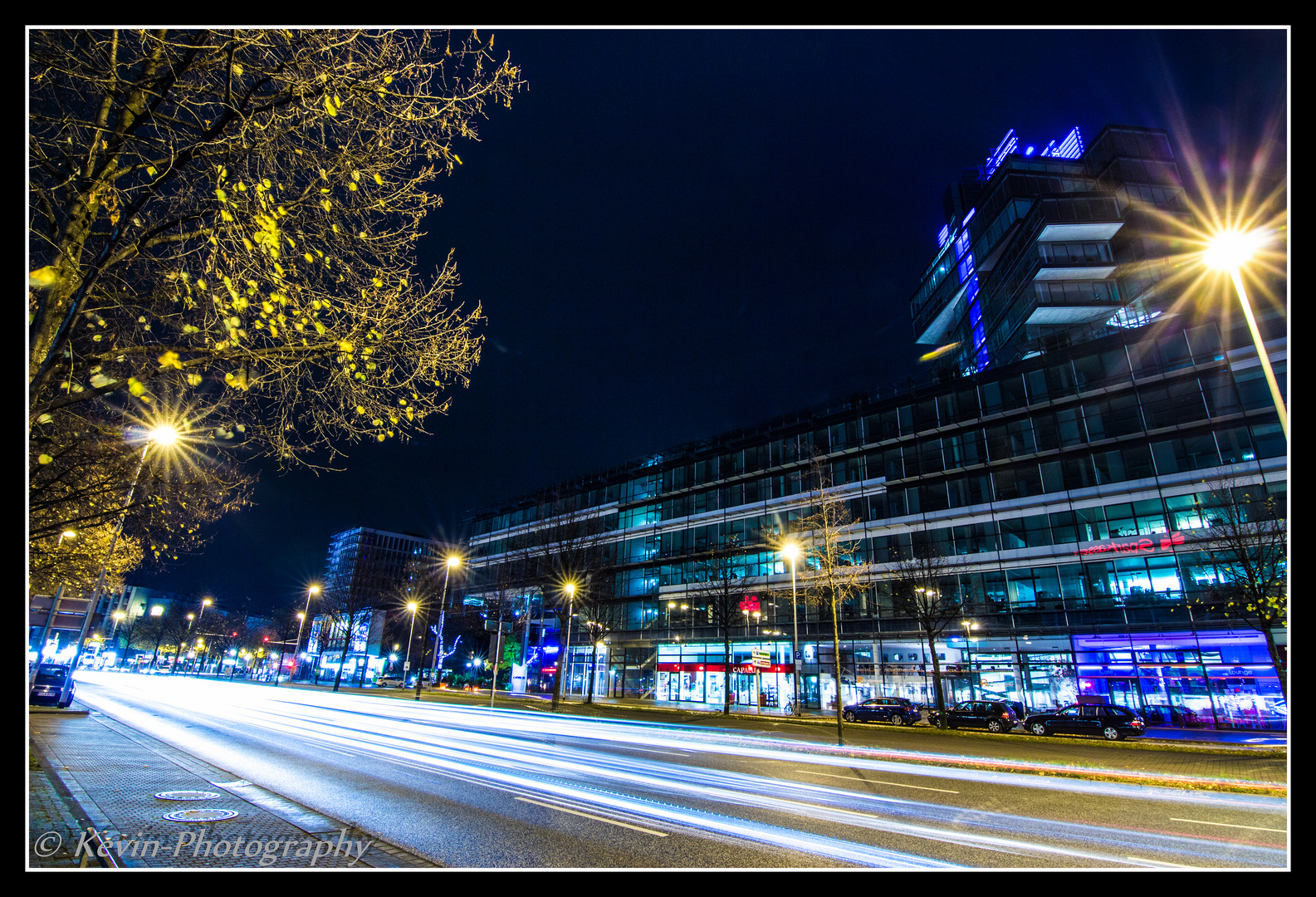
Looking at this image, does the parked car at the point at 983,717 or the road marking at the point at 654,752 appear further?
the parked car at the point at 983,717

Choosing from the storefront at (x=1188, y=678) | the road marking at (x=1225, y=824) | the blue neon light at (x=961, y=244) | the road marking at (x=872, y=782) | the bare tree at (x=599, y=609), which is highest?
the blue neon light at (x=961, y=244)

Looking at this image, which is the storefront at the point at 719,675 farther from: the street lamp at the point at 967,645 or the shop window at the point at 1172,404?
the shop window at the point at 1172,404

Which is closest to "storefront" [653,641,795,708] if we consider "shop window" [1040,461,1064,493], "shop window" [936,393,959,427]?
"shop window" [936,393,959,427]

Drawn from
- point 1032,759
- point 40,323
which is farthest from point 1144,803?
point 40,323

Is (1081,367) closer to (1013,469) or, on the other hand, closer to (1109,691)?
(1013,469)

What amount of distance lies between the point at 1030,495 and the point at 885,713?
16749 millimetres

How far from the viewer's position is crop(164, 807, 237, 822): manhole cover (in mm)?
7066

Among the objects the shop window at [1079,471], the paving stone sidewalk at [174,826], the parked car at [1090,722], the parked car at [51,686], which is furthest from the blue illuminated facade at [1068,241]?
the parked car at [51,686]

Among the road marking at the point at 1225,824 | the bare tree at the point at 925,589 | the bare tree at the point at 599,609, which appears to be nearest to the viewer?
the road marking at the point at 1225,824

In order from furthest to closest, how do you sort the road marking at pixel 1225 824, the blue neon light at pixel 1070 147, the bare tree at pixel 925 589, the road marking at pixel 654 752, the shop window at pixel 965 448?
the blue neon light at pixel 1070 147 → the shop window at pixel 965 448 → the bare tree at pixel 925 589 → the road marking at pixel 654 752 → the road marking at pixel 1225 824

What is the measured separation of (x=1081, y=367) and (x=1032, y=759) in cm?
2949

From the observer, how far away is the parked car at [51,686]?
23078 millimetres

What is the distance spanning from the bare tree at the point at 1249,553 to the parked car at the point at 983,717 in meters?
10.6

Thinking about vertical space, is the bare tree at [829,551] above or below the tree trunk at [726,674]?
above
